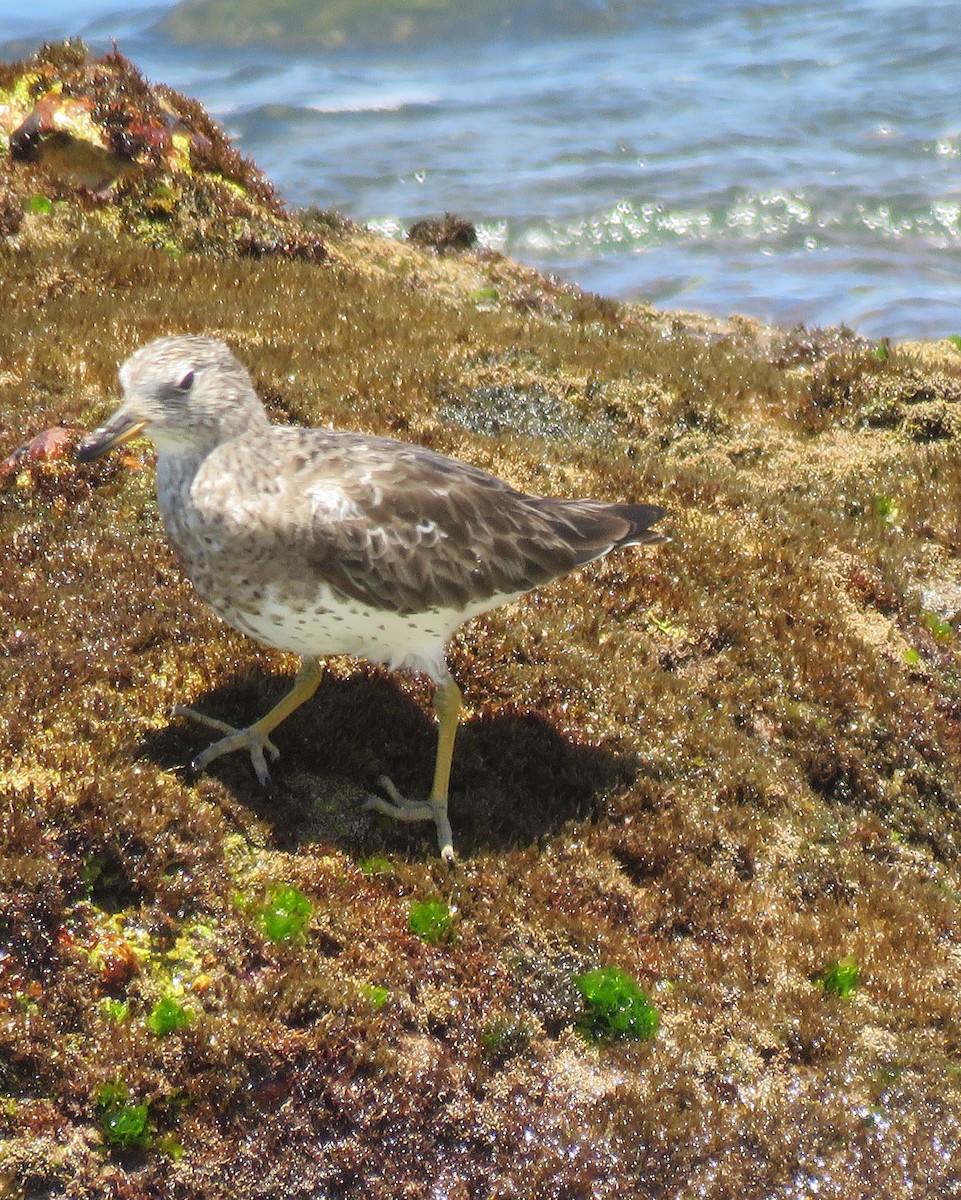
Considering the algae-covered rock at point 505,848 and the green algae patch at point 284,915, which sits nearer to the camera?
the algae-covered rock at point 505,848

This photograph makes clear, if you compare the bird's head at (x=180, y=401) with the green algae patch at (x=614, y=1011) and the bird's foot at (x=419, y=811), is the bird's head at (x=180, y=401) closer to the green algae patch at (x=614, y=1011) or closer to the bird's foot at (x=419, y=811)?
the bird's foot at (x=419, y=811)

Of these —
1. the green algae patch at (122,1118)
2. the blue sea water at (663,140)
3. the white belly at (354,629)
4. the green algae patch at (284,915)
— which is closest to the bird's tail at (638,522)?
the white belly at (354,629)

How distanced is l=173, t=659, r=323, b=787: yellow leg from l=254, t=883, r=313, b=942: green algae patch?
0.72 meters

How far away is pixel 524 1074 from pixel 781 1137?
119 cm

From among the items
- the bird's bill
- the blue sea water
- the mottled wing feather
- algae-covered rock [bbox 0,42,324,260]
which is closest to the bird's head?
the bird's bill

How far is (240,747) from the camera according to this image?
6395 millimetres

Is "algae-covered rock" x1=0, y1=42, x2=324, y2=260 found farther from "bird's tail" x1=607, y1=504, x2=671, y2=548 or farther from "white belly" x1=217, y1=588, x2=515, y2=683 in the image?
"white belly" x1=217, y1=588, x2=515, y2=683

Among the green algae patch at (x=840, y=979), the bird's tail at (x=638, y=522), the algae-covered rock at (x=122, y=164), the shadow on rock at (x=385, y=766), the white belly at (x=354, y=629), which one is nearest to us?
the white belly at (x=354, y=629)

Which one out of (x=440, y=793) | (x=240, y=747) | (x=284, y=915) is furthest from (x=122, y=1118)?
(x=440, y=793)

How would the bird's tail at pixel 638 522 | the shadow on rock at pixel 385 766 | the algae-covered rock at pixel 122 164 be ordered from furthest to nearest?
the algae-covered rock at pixel 122 164 → the bird's tail at pixel 638 522 → the shadow on rock at pixel 385 766

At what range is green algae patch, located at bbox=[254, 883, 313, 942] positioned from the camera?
5.64 meters

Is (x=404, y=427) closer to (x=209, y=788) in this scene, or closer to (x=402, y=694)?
(x=402, y=694)

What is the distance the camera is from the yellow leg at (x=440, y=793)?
249 inches

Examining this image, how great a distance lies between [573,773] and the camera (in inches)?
274
